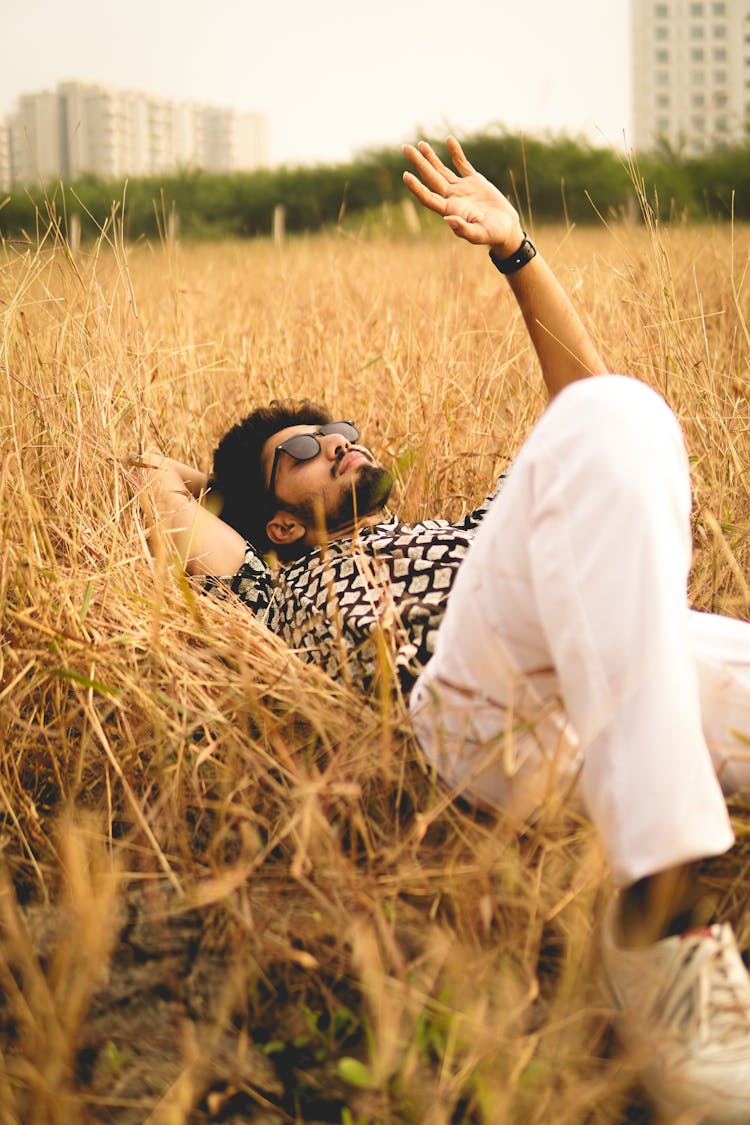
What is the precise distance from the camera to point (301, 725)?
5.35 feet

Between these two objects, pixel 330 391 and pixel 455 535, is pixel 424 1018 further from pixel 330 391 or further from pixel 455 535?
pixel 330 391

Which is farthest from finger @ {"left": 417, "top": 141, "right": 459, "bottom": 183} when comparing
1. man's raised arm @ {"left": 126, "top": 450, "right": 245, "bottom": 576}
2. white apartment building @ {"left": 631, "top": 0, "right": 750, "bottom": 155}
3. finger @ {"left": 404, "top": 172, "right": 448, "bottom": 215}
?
white apartment building @ {"left": 631, "top": 0, "right": 750, "bottom": 155}

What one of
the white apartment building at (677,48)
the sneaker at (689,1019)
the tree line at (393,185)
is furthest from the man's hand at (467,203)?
the white apartment building at (677,48)

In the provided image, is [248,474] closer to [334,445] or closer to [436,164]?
[334,445]

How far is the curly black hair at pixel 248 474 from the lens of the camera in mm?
2129

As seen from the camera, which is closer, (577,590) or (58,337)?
(577,590)

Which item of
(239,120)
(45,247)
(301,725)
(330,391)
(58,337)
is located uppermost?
(239,120)

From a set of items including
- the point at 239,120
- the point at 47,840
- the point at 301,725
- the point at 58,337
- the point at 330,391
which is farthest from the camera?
the point at 239,120

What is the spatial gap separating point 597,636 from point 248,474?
128 centimetres

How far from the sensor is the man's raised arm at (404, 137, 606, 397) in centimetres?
189

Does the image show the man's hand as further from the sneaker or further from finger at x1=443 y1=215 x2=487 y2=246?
the sneaker

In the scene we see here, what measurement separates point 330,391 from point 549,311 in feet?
3.50

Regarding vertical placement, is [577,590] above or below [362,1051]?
above

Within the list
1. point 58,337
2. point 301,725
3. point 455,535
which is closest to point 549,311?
point 455,535
